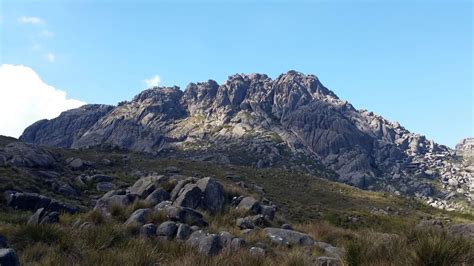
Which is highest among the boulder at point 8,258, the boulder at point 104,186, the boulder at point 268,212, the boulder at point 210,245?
the boulder at point 104,186

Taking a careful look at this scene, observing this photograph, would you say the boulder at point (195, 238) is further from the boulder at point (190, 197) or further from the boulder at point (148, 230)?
the boulder at point (190, 197)

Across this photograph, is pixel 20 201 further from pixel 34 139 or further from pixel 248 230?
pixel 34 139

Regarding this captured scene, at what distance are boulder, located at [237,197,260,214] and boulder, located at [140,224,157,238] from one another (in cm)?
599

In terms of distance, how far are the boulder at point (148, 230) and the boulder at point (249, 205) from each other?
5.99 metres

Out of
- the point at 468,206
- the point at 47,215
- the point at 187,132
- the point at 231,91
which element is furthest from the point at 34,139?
the point at 47,215

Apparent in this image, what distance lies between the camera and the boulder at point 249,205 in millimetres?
17531

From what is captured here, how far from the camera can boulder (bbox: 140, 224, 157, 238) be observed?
38.3 ft

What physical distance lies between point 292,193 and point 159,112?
14268cm

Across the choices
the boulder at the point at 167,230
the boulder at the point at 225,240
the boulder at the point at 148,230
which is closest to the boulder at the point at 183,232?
the boulder at the point at 167,230

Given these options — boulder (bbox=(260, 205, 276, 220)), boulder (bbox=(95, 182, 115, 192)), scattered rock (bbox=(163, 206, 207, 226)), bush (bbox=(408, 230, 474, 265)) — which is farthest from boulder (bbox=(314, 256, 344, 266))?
boulder (bbox=(95, 182, 115, 192))

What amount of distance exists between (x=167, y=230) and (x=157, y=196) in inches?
240

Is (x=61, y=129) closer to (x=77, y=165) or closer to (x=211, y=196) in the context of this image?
(x=77, y=165)

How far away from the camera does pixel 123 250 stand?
894cm

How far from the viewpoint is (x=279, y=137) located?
Result: 537 ft
